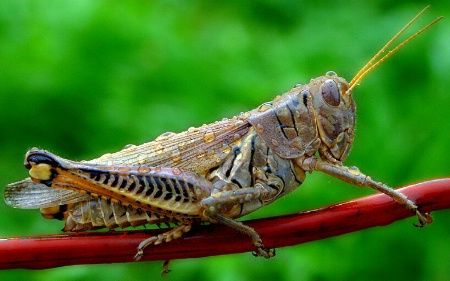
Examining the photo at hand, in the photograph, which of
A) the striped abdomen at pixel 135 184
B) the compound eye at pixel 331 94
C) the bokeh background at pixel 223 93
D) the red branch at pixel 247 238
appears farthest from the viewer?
the bokeh background at pixel 223 93

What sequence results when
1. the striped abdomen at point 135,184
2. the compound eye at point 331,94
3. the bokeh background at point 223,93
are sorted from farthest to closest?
the bokeh background at point 223,93
the compound eye at point 331,94
the striped abdomen at point 135,184

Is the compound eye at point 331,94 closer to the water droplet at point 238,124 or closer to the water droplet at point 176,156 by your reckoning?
the water droplet at point 238,124

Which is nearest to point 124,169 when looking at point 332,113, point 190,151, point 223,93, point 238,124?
point 190,151

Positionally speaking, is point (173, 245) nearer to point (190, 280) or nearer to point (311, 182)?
point (190, 280)

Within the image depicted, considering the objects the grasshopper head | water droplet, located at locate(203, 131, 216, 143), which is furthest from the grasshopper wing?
the grasshopper head

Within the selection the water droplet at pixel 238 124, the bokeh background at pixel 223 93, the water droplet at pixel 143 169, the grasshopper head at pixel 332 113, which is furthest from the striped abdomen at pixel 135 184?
the bokeh background at pixel 223 93

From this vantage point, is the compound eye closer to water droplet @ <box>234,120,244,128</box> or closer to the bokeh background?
water droplet @ <box>234,120,244,128</box>

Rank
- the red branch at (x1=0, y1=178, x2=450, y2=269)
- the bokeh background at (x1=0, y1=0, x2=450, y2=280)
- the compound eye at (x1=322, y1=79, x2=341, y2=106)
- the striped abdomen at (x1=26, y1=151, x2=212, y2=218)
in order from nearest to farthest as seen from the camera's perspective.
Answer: the red branch at (x1=0, y1=178, x2=450, y2=269) < the striped abdomen at (x1=26, y1=151, x2=212, y2=218) < the compound eye at (x1=322, y1=79, x2=341, y2=106) < the bokeh background at (x1=0, y1=0, x2=450, y2=280)

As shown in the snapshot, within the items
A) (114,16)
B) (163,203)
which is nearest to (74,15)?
(114,16)
